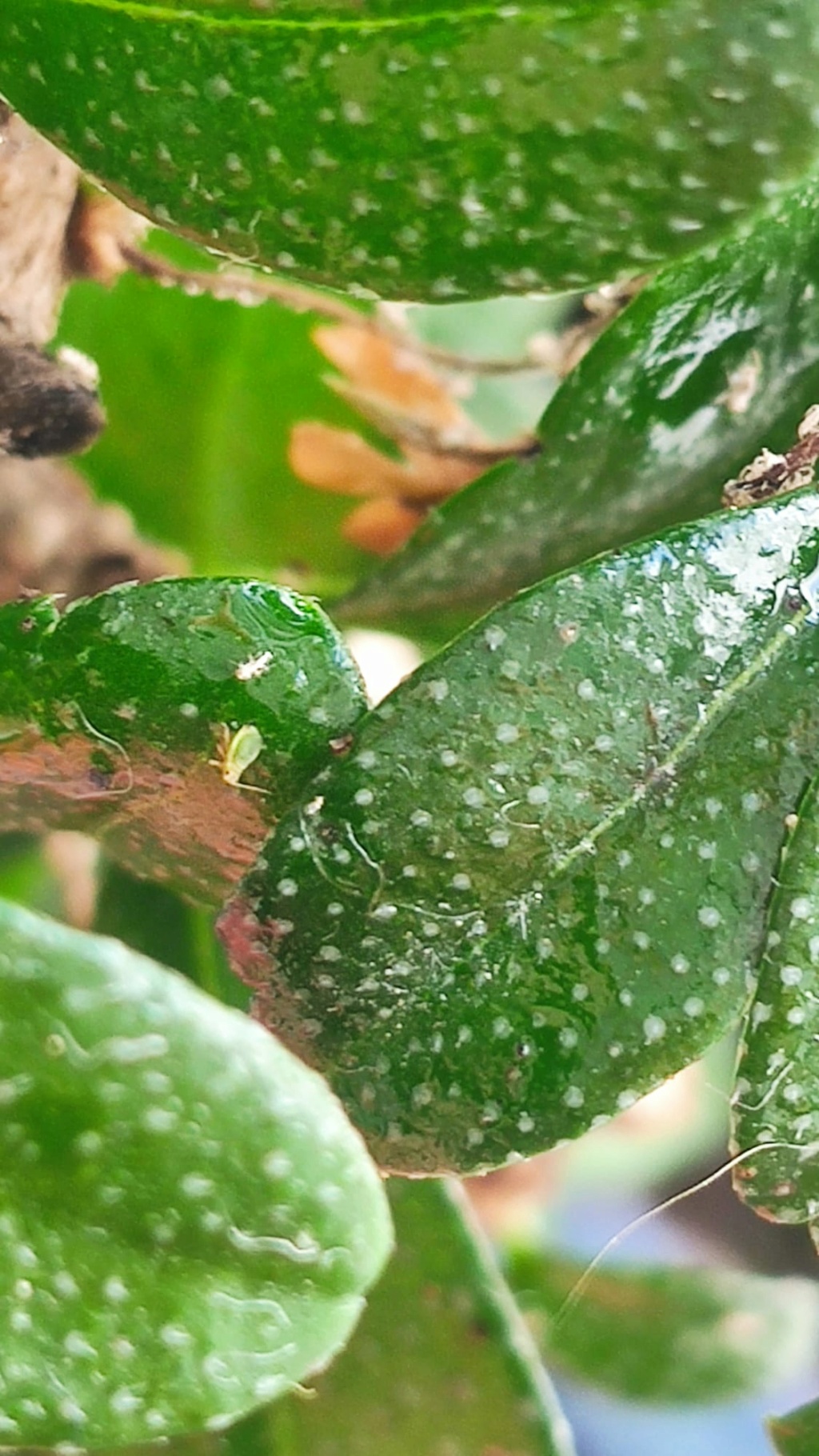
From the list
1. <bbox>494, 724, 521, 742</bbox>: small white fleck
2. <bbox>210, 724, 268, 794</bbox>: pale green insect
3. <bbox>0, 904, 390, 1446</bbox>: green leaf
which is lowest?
<bbox>0, 904, 390, 1446</bbox>: green leaf

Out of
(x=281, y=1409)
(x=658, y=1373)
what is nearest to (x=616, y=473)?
(x=281, y=1409)

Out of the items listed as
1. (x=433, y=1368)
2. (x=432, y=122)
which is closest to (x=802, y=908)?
(x=432, y=122)

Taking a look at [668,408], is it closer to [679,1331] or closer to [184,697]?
[184,697]

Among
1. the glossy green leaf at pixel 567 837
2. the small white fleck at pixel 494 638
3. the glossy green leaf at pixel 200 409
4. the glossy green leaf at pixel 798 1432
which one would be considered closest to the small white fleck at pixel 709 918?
the glossy green leaf at pixel 567 837

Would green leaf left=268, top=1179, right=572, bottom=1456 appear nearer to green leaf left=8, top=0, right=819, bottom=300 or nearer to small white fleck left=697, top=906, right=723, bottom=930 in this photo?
small white fleck left=697, top=906, right=723, bottom=930

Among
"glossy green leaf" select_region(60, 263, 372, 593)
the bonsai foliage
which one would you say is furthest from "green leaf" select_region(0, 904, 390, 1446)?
"glossy green leaf" select_region(60, 263, 372, 593)

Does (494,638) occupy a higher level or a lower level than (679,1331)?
higher

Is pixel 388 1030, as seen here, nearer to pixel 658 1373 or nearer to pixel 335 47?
pixel 335 47
